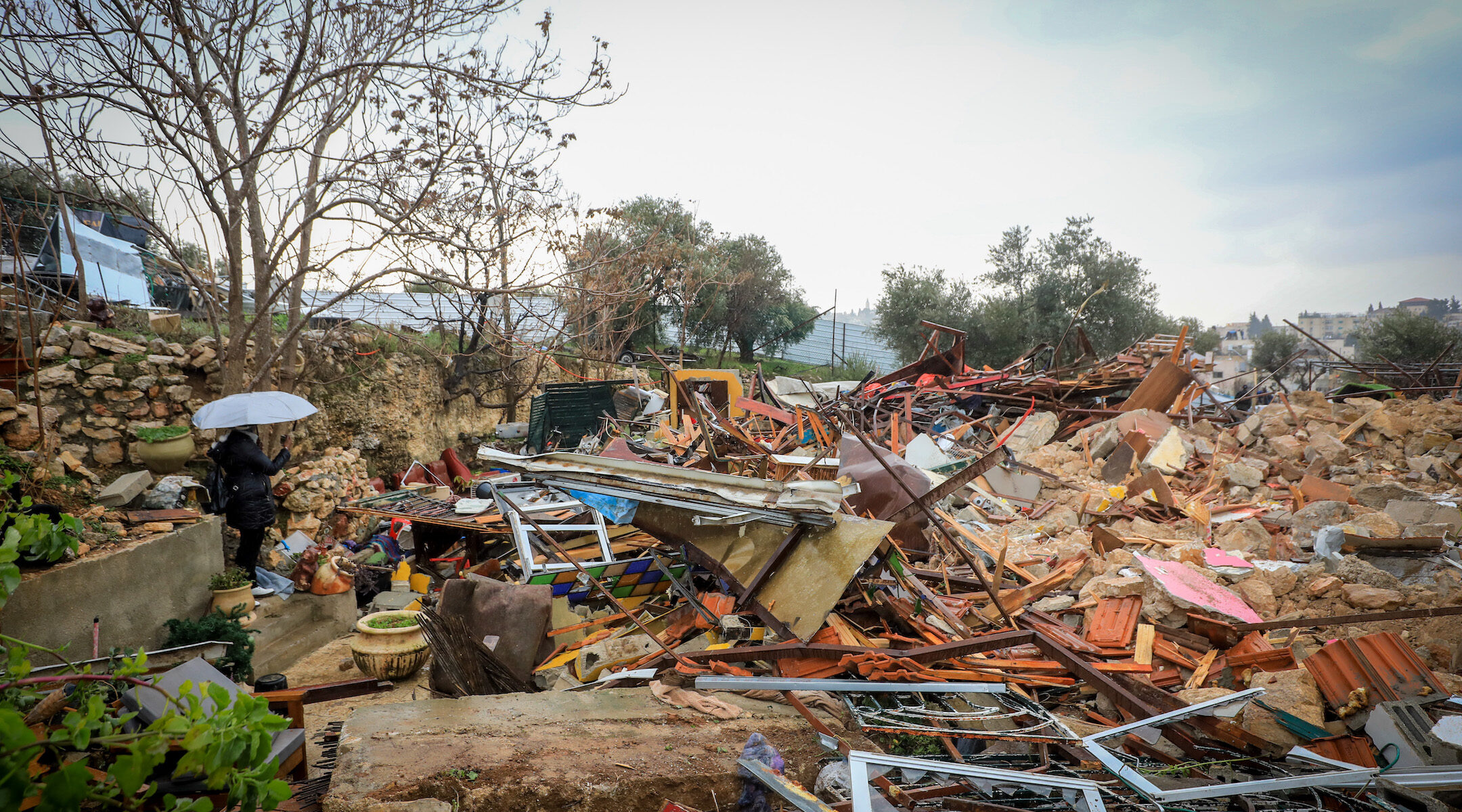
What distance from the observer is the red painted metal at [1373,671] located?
3.31m

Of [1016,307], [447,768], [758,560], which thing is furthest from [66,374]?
[1016,307]

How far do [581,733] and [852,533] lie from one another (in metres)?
1.78

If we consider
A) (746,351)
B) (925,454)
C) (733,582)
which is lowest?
(733,582)

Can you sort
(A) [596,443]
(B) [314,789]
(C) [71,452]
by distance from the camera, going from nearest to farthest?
(B) [314,789] < (C) [71,452] < (A) [596,443]

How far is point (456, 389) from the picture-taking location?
1220 cm

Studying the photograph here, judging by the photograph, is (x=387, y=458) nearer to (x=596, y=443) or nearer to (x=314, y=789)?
(x=596, y=443)

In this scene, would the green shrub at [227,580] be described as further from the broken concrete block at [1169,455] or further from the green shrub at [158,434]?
the broken concrete block at [1169,455]

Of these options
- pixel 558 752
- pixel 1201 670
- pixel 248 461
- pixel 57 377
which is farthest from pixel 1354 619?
pixel 57 377

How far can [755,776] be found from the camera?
9.20 feet

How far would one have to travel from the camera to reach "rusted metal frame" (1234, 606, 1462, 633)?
383cm

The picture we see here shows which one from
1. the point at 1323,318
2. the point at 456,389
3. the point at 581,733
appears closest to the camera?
the point at 581,733

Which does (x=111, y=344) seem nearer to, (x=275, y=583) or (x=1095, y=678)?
(x=275, y=583)

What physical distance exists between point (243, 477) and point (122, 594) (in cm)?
145

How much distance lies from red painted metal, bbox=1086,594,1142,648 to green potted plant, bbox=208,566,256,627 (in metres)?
6.33
